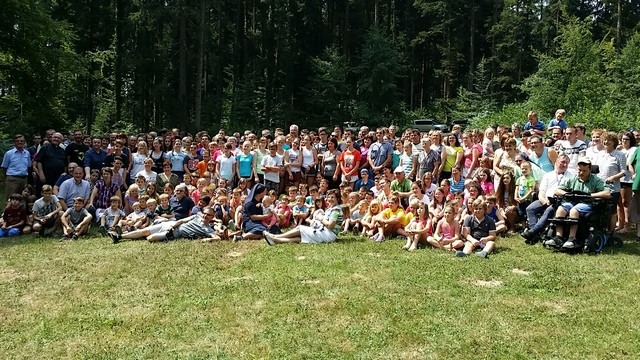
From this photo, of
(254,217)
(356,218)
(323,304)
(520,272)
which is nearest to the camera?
(323,304)

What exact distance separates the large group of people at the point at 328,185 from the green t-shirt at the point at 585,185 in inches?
0.7

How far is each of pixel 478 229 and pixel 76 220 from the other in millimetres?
7139

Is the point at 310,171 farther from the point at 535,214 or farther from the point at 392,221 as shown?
the point at 535,214

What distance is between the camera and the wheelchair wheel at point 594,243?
671 centimetres

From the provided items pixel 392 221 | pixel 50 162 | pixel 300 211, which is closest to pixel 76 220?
pixel 50 162

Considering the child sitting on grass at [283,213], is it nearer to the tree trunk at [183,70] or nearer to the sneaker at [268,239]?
the sneaker at [268,239]

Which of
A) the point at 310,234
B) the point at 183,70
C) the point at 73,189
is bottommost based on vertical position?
the point at 310,234

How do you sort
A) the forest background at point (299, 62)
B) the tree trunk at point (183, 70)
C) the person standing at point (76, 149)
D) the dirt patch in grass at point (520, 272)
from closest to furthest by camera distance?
the dirt patch in grass at point (520, 272) < the person standing at point (76, 149) < the forest background at point (299, 62) < the tree trunk at point (183, 70)

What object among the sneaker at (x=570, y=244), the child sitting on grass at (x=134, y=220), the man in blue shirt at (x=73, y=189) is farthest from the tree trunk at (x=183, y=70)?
the sneaker at (x=570, y=244)

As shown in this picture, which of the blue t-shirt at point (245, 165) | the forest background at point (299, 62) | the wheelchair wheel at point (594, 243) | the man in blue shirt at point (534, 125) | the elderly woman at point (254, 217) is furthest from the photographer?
the forest background at point (299, 62)

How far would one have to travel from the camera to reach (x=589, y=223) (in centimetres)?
680

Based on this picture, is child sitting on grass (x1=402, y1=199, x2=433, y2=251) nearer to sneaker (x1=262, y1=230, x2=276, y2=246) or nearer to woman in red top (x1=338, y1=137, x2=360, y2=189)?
sneaker (x1=262, y1=230, x2=276, y2=246)

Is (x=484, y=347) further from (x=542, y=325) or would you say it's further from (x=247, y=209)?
(x=247, y=209)

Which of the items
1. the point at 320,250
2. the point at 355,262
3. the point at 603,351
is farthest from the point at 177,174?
the point at 603,351
